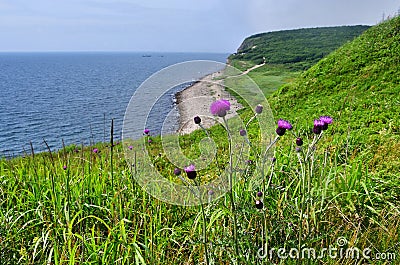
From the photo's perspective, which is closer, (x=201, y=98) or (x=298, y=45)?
(x=201, y=98)

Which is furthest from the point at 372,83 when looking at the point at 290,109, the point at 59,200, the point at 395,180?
the point at 59,200

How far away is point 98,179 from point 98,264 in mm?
999

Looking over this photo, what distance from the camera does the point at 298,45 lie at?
53.0 m

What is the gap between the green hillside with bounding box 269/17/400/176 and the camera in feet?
13.2

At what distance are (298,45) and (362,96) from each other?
4967cm

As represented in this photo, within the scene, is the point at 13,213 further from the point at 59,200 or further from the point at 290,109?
the point at 290,109

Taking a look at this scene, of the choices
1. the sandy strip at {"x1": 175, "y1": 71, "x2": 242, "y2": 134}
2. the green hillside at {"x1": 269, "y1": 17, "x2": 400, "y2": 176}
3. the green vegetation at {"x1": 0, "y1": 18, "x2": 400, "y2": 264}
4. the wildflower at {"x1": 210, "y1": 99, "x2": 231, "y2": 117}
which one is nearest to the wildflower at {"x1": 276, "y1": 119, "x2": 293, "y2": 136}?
the green vegetation at {"x1": 0, "y1": 18, "x2": 400, "y2": 264}

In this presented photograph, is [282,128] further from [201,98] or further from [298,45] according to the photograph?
[298,45]

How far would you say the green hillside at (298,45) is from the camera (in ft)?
135

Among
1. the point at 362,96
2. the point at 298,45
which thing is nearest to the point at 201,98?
the point at 362,96

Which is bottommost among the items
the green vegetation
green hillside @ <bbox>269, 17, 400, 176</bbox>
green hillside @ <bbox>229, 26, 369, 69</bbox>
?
the green vegetation

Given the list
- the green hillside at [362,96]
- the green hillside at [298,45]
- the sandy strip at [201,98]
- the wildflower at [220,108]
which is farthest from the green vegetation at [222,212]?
the green hillside at [298,45]

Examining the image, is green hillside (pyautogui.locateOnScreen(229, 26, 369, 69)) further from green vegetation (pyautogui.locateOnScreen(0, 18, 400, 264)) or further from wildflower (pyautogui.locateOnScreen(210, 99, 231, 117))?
wildflower (pyautogui.locateOnScreen(210, 99, 231, 117))

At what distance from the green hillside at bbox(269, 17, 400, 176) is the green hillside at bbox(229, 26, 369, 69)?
24.8 meters
